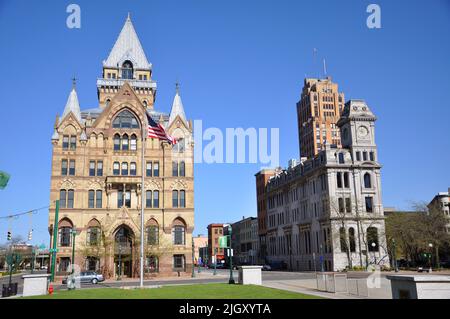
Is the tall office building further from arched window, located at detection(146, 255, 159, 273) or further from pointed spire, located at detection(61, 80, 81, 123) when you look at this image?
pointed spire, located at detection(61, 80, 81, 123)

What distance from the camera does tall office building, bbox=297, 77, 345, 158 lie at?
14250 centimetres

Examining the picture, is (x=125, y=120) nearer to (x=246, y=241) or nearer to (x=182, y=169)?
(x=182, y=169)

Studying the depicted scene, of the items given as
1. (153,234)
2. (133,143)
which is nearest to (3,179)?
(153,234)

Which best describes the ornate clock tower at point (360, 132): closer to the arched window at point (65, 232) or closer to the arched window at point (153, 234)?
the arched window at point (153, 234)

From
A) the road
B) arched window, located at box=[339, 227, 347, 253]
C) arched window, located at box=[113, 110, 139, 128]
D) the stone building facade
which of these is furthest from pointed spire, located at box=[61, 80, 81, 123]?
the stone building facade

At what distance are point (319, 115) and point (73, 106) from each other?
97.2 metres

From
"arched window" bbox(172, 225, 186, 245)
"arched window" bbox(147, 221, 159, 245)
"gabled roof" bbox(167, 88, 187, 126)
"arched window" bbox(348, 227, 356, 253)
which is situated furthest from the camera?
"arched window" bbox(348, 227, 356, 253)

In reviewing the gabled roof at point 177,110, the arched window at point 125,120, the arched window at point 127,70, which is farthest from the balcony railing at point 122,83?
the arched window at point 125,120

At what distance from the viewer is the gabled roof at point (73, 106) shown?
64062 millimetres

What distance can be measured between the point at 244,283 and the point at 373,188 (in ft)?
178

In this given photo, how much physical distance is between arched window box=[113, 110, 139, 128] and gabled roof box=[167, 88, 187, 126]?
5.21 meters

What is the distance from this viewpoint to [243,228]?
158 meters
